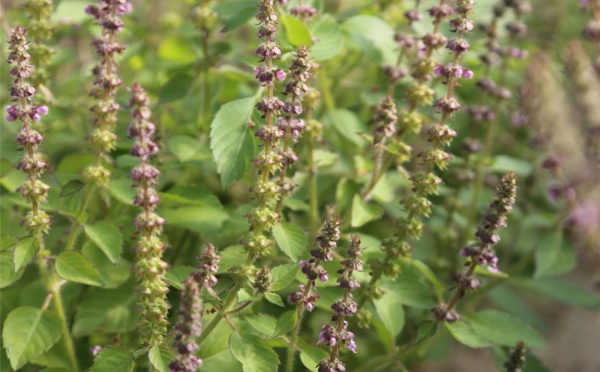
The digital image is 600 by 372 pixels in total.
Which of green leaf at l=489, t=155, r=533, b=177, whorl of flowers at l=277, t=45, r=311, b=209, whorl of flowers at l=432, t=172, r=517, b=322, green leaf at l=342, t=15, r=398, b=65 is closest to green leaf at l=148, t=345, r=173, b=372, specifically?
whorl of flowers at l=277, t=45, r=311, b=209

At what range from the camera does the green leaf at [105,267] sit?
2.57 m

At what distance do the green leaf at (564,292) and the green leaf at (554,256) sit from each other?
23 centimetres

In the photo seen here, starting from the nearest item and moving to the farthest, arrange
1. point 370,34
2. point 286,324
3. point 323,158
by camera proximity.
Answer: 1. point 286,324
2. point 323,158
3. point 370,34

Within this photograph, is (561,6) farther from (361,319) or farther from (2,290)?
(2,290)

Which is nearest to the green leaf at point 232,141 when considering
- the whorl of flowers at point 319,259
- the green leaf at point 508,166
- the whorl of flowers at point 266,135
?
the whorl of flowers at point 266,135

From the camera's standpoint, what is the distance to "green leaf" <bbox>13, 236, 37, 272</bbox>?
2170 mm

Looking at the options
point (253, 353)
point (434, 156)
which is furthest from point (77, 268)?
point (434, 156)

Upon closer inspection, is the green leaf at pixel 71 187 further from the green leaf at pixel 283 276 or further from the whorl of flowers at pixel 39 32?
the green leaf at pixel 283 276

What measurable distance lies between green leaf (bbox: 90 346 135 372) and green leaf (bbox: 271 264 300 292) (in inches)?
18.0

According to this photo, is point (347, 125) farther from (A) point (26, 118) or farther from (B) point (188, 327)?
(B) point (188, 327)

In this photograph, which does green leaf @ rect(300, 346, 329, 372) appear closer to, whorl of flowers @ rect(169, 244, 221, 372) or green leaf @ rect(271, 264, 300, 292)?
green leaf @ rect(271, 264, 300, 292)

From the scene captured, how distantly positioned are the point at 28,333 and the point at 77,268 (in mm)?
257

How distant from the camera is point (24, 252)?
2.20 m

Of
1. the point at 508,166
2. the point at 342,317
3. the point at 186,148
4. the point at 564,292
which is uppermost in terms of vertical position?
the point at 342,317
